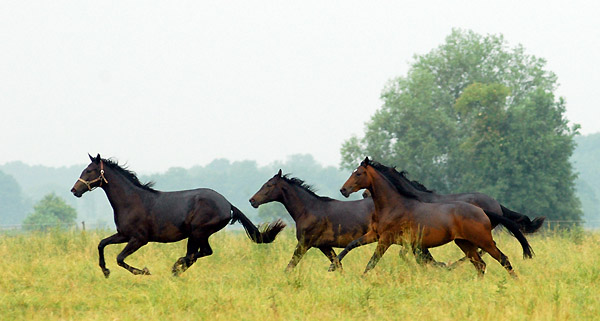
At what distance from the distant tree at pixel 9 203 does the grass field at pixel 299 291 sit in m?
119

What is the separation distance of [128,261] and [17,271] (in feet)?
7.50

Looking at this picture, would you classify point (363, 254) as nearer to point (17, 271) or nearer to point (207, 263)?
point (207, 263)

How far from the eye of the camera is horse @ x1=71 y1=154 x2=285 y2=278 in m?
9.95

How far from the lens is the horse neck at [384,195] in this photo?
31.3ft

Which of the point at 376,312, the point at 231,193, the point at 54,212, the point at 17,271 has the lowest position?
the point at 376,312

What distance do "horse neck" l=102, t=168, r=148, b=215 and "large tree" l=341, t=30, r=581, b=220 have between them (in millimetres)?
26970

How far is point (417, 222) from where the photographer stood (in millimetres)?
9258

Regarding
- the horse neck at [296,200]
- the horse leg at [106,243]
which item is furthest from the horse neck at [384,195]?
the horse leg at [106,243]

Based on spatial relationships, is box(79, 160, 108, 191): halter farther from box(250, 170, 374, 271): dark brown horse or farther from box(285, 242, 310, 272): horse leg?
box(285, 242, 310, 272): horse leg

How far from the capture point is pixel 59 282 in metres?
9.15

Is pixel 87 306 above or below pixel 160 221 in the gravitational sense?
below

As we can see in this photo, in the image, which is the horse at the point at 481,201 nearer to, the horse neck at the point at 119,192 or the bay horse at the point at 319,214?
the bay horse at the point at 319,214

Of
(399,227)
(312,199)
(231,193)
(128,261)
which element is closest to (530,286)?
(399,227)

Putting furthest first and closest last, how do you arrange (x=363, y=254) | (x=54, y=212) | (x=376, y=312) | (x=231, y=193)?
1. (x=231, y=193)
2. (x=54, y=212)
3. (x=363, y=254)
4. (x=376, y=312)
